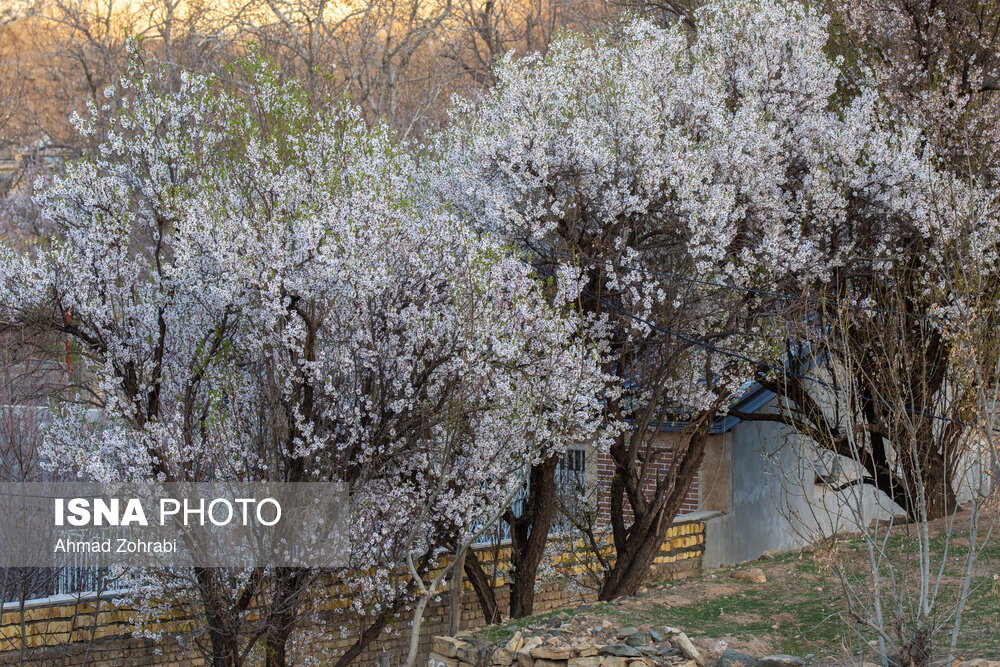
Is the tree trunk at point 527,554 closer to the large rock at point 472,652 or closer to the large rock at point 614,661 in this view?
the large rock at point 472,652

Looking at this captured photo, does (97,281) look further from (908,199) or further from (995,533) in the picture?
(995,533)

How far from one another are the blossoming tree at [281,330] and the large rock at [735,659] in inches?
106

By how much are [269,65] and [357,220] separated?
6.51 feet

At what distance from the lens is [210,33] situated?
2409 cm

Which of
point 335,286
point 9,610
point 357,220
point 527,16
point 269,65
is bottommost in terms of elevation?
point 9,610

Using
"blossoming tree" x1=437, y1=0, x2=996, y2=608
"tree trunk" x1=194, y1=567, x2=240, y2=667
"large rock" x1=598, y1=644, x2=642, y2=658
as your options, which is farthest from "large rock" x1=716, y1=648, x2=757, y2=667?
"tree trunk" x1=194, y1=567, x2=240, y2=667

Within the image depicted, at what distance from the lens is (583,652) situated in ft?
27.1

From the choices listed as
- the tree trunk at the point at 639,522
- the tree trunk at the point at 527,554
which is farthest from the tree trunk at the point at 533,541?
the tree trunk at the point at 639,522

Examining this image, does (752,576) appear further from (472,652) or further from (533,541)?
(472,652)

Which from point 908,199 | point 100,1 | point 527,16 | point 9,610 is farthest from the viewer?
point 527,16

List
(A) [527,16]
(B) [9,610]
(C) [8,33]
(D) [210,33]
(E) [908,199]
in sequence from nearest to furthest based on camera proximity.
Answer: (B) [9,610]
(E) [908,199]
(D) [210,33]
(A) [527,16]
(C) [8,33]

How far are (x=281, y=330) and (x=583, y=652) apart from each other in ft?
12.1

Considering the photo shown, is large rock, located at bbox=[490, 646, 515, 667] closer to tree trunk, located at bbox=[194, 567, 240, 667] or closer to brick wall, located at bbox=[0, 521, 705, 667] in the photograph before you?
brick wall, located at bbox=[0, 521, 705, 667]

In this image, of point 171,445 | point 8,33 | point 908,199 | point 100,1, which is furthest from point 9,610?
point 8,33
